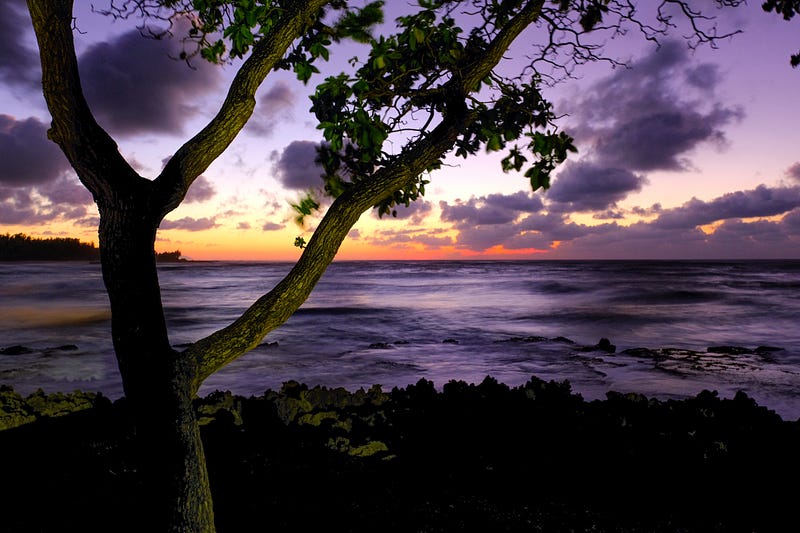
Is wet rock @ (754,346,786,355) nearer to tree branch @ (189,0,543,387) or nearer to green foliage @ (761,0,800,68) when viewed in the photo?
green foliage @ (761,0,800,68)

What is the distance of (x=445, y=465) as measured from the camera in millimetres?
4180

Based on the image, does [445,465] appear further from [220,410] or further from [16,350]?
[16,350]

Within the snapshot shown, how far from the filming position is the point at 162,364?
2848 millimetres

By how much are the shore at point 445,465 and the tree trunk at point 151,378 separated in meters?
0.67

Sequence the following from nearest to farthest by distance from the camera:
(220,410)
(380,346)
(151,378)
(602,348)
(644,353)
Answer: (151,378), (220,410), (644,353), (602,348), (380,346)

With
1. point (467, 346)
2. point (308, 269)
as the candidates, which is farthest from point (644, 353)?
point (308, 269)

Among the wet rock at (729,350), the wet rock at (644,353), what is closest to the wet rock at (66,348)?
the wet rock at (644,353)

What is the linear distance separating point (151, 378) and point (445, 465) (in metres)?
2.43

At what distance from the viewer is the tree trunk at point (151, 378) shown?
278 cm

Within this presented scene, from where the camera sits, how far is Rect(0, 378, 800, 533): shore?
11.8ft

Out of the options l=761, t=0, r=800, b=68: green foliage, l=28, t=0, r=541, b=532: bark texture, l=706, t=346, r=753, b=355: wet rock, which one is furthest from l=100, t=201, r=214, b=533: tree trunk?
l=706, t=346, r=753, b=355: wet rock

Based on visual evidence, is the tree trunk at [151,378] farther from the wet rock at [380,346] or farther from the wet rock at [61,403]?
the wet rock at [380,346]

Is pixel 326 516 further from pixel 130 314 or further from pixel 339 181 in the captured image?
pixel 339 181

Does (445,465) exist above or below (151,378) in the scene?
below
